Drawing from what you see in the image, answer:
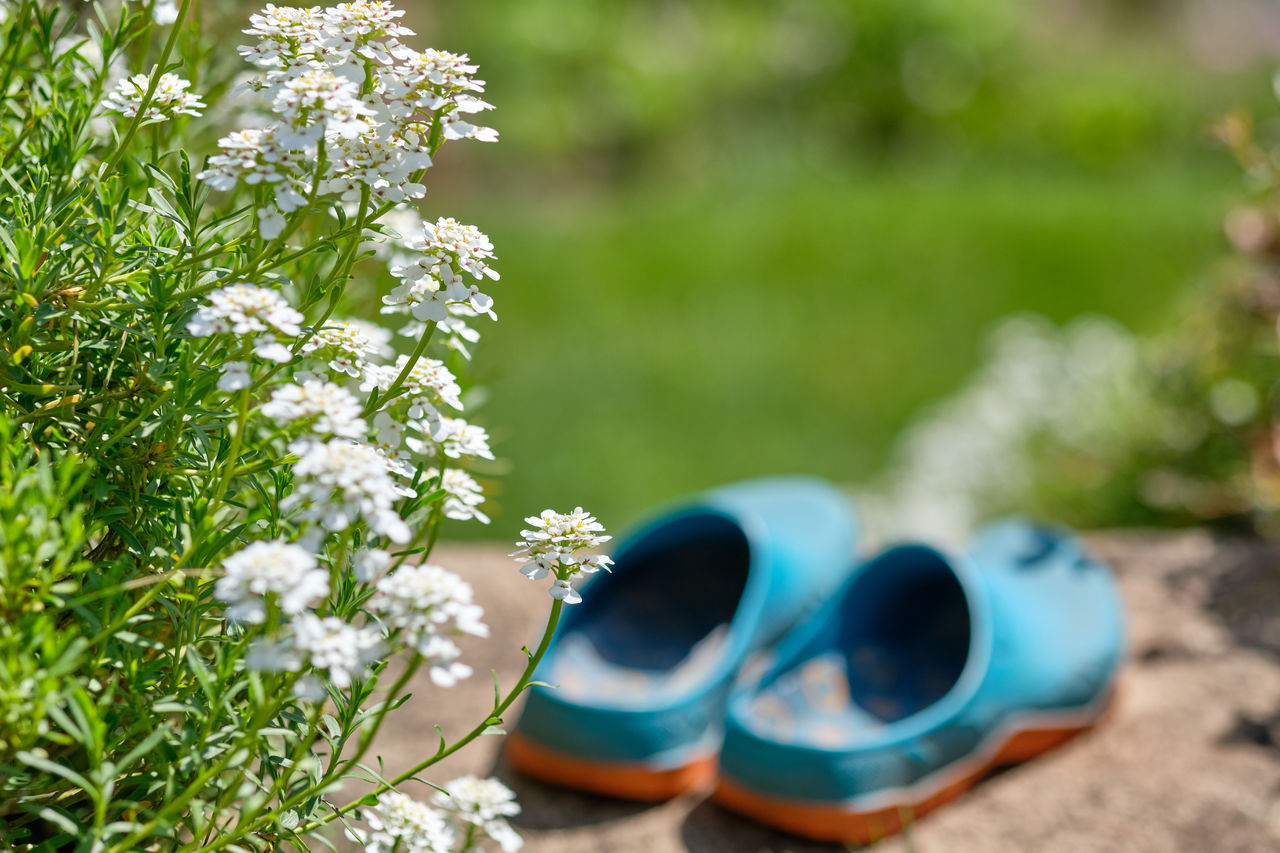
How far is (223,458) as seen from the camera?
2.92ft

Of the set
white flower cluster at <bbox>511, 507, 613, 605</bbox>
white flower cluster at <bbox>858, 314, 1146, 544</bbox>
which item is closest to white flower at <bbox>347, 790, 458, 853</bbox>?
white flower cluster at <bbox>511, 507, 613, 605</bbox>

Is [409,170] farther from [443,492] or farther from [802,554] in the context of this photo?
[802,554]

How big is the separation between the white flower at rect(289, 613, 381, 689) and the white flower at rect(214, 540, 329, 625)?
0.05ft

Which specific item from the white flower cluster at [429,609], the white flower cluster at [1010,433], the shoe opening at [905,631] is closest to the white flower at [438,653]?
the white flower cluster at [429,609]

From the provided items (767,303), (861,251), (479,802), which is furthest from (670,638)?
(861,251)

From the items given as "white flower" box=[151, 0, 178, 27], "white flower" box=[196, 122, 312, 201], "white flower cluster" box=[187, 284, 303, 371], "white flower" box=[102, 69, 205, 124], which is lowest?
"white flower cluster" box=[187, 284, 303, 371]

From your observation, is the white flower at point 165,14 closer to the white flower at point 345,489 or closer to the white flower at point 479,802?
the white flower at point 345,489

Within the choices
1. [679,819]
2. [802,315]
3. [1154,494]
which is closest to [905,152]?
[802,315]

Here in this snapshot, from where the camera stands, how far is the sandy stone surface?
4.92ft

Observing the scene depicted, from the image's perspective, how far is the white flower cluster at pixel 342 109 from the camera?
0.71 metres

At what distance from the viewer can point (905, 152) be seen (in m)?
5.74

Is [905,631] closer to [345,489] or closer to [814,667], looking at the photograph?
[814,667]

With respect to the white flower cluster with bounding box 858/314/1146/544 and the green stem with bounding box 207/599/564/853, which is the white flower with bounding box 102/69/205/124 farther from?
the white flower cluster with bounding box 858/314/1146/544

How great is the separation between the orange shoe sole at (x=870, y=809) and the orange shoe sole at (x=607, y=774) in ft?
0.17
